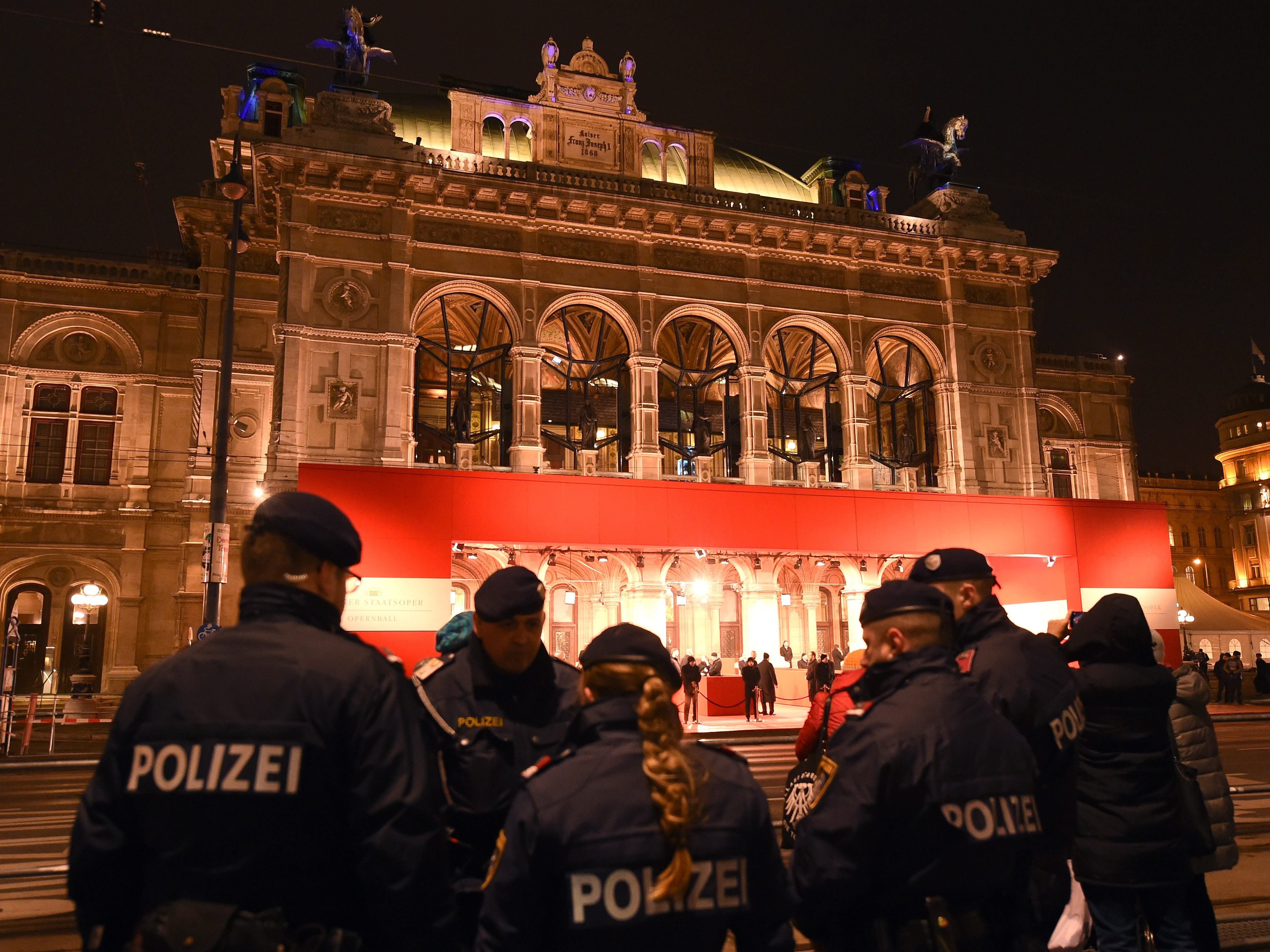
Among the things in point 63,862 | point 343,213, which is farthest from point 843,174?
point 63,862

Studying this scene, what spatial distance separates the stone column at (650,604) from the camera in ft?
79.7

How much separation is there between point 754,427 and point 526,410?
672cm

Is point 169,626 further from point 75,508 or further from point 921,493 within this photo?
point 921,493

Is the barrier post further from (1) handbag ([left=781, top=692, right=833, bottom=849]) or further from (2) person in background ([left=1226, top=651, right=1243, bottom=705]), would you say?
(2) person in background ([left=1226, top=651, right=1243, bottom=705])

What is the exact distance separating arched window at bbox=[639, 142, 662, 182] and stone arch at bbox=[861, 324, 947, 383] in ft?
28.0

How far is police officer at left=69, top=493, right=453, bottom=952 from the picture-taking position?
245cm

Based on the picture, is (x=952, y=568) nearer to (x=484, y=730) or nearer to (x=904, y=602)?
(x=904, y=602)

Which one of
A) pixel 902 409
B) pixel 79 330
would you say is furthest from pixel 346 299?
pixel 902 409

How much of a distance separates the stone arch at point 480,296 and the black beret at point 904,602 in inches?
882

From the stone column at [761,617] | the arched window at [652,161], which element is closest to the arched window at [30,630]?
the stone column at [761,617]

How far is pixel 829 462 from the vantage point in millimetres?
29859

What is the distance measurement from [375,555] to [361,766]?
1866cm

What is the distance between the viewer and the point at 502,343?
29.9 meters

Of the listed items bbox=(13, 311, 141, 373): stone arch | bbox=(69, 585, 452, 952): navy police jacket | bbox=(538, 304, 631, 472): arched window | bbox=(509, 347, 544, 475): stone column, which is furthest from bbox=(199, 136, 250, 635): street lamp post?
bbox=(13, 311, 141, 373): stone arch
